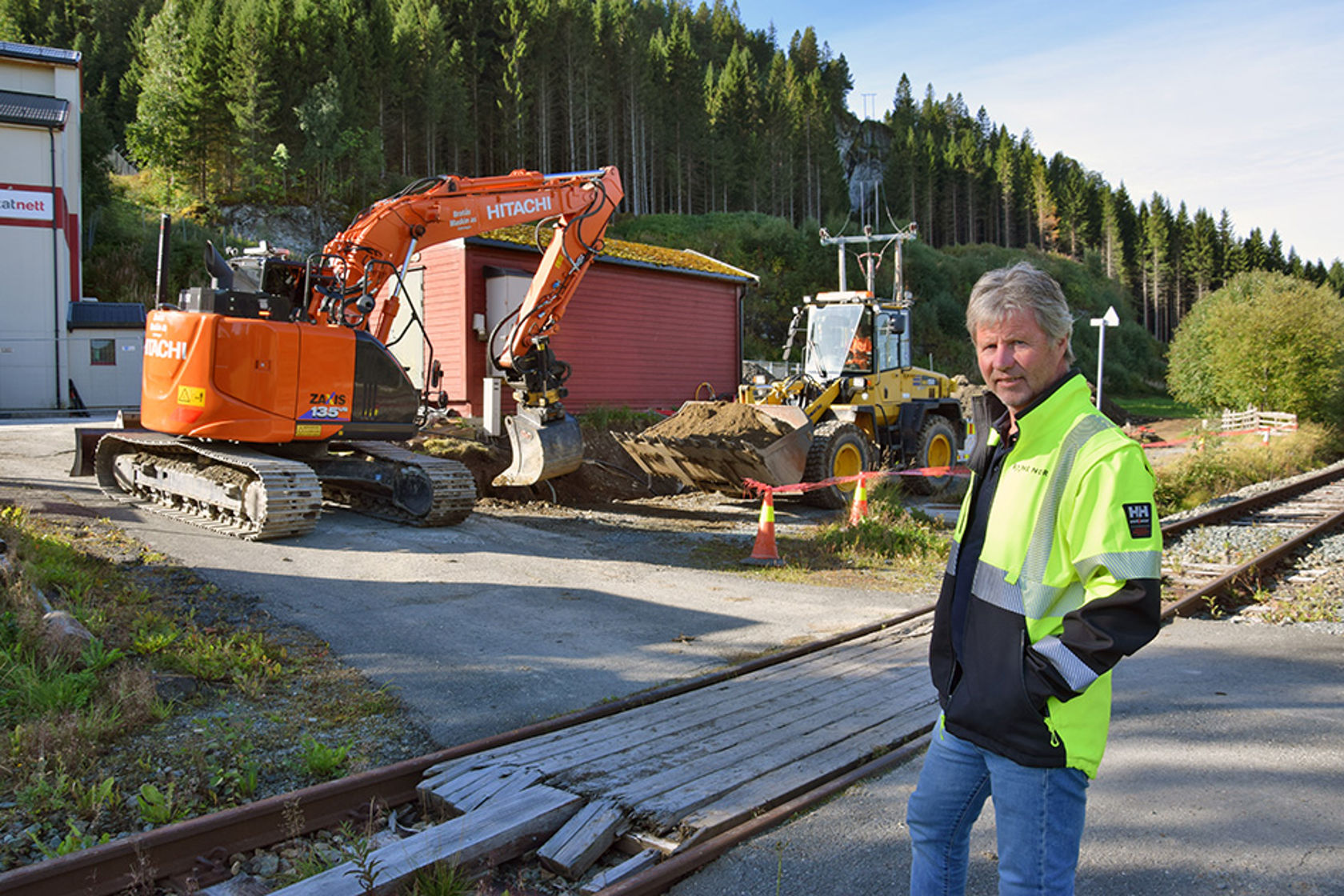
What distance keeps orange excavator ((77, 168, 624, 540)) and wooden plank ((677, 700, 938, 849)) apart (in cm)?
681

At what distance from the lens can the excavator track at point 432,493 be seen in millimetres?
10891

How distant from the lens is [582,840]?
3648 millimetres

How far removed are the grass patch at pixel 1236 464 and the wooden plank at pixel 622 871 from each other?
46.0ft

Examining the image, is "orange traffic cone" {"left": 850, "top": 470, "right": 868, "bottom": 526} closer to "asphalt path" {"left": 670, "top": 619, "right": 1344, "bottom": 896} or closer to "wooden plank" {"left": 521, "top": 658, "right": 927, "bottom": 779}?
"wooden plank" {"left": 521, "top": 658, "right": 927, "bottom": 779}

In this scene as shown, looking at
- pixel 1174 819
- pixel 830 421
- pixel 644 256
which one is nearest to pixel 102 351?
pixel 644 256

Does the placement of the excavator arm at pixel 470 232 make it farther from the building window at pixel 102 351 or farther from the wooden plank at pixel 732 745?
the building window at pixel 102 351

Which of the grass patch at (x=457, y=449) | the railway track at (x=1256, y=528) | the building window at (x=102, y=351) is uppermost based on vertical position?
the building window at (x=102, y=351)

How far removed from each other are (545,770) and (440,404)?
8.90 meters

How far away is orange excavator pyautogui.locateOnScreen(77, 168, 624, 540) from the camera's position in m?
9.86

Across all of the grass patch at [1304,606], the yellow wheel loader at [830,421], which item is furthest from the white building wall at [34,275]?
the grass patch at [1304,606]

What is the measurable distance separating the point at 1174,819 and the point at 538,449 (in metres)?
8.48

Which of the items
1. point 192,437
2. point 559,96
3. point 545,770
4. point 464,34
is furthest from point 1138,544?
point 464,34

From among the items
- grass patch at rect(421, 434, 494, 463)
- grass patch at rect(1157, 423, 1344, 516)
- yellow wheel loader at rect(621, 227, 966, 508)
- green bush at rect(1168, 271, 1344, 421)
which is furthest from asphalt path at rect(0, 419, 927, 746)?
green bush at rect(1168, 271, 1344, 421)

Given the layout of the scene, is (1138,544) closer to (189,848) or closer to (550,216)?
(189,848)
